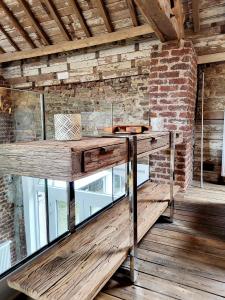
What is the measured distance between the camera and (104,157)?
116cm

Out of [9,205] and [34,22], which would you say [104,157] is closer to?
[34,22]

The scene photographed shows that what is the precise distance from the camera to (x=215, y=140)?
359 centimetres

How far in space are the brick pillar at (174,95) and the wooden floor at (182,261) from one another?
73 cm

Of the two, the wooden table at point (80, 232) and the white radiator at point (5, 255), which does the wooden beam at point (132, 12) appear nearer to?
the wooden table at point (80, 232)

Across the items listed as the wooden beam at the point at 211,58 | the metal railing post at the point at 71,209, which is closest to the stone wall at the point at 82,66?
the wooden beam at the point at 211,58

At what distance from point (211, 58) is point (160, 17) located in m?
1.40

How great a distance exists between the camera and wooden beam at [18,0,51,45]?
3679 mm

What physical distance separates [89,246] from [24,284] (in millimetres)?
475

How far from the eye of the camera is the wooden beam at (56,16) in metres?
3.56

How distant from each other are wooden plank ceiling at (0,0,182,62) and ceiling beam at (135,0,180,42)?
0.07 ft

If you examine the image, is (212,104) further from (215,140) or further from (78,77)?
(78,77)

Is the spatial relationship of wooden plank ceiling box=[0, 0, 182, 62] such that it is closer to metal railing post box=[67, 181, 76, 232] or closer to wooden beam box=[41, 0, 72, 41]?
wooden beam box=[41, 0, 72, 41]

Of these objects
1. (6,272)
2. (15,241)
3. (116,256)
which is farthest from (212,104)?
(15,241)

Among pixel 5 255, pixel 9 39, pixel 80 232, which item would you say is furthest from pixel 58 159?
pixel 5 255
